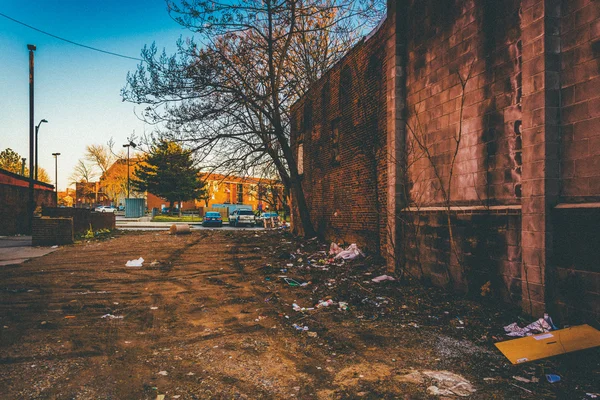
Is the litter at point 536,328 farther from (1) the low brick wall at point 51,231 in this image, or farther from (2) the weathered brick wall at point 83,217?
(2) the weathered brick wall at point 83,217

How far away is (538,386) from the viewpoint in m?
3.29

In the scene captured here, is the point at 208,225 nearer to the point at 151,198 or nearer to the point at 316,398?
the point at 316,398

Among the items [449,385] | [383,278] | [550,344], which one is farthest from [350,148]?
[449,385]

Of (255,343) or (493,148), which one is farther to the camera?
(493,148)

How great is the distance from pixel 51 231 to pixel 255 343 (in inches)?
523

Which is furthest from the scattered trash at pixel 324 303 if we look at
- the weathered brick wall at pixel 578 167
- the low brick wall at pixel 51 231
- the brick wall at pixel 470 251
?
the low brick wall at pixel 51 231

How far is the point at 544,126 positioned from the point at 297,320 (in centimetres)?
421

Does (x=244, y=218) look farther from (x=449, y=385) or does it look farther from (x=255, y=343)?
(x=449, y=385)

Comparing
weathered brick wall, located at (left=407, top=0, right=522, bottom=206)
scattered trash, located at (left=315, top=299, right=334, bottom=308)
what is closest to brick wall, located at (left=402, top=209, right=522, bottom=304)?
weathered brick wall, located at (left=407, top=0, right=522, bottom=206)

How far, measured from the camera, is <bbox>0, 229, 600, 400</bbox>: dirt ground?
320 cm

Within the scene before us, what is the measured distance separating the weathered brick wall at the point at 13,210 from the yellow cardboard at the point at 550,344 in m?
22.3

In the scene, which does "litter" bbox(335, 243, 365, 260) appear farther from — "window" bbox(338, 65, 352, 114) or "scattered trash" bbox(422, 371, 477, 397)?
"scattered trash" bbox(422, 371, 477, 397)

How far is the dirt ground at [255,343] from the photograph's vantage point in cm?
320

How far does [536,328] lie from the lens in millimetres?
4434
